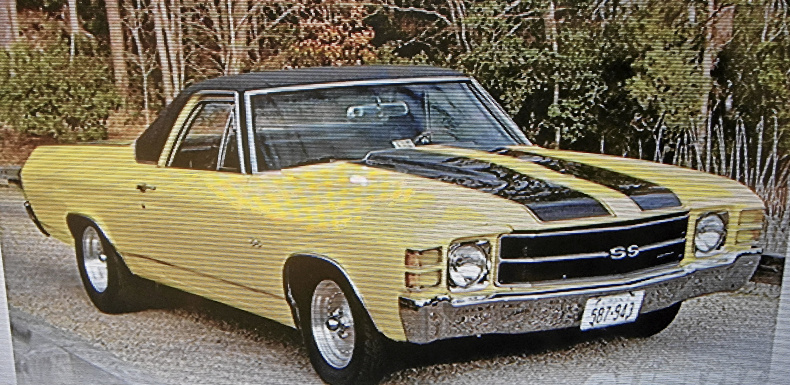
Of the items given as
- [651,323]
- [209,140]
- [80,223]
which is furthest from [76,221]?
[651,323]

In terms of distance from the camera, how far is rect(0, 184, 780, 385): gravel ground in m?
2.04

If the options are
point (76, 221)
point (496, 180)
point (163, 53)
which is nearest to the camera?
point (496, 180)

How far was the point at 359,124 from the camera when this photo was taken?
2029mm

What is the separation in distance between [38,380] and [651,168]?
2.20 meters

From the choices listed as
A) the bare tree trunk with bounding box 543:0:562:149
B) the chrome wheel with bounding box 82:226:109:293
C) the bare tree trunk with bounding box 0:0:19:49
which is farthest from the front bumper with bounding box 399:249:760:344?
the bare tree trunk with bounding box 0:0:19:49

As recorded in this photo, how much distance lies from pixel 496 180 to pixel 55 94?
1.43 m

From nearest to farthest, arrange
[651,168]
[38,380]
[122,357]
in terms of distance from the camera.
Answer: [651,168]
[122,357]
[38,380]

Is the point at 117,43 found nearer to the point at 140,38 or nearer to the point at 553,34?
the point at 140,38

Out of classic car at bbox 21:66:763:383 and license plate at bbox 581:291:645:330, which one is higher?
classic car at bbox 21:66:763:383

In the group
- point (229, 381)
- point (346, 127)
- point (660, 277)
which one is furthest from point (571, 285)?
point (229, 381)

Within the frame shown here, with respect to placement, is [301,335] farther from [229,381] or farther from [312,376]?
[229,381]

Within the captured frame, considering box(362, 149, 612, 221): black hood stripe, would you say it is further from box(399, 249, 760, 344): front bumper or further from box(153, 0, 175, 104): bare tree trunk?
box(153, 0, 175, 104): bare tree trunk

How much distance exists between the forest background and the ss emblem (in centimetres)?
29

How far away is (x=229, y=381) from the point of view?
2.22m
